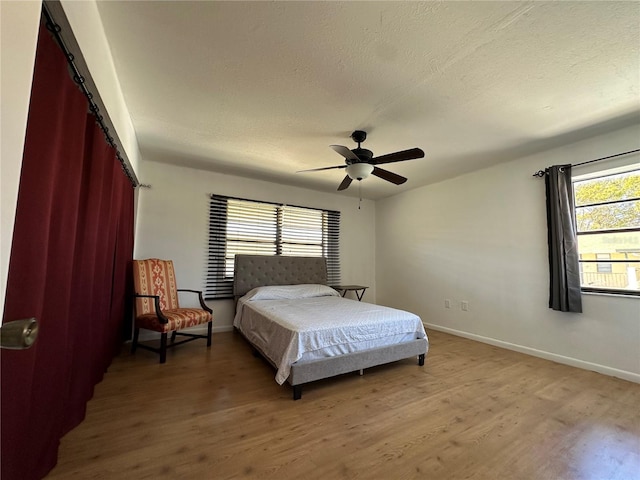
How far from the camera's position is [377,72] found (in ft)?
6.32

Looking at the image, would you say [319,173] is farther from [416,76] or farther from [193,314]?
[193,314]

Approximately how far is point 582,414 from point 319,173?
3.71m

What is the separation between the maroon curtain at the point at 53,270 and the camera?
95 centimetres

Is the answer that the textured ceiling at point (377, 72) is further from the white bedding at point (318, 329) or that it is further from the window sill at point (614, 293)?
the white bedding at point (318, 329)

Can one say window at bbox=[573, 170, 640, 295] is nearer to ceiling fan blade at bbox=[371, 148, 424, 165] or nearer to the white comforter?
the white comforter

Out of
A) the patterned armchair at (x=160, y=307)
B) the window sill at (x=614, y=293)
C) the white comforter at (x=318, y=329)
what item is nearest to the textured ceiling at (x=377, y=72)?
the patterned armchair at (x=160, y=307)

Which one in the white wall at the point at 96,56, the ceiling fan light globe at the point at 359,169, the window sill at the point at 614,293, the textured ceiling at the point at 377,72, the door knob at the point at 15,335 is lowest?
the window sill at the point at 614,293

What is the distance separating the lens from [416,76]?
197 cm

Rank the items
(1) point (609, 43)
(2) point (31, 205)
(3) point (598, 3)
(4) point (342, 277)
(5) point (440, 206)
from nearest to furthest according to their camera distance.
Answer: (2) point (31, 205) → (3) point (598, 3) → (1) point (609, 43) → (5) point (440, 206) → (4) point (342, 277)

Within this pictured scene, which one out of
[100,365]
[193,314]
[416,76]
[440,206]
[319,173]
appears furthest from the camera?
[440,206]

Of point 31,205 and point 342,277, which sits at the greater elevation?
point 31,205

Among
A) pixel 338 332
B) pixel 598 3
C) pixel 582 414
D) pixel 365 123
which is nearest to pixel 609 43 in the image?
pixel 598 3

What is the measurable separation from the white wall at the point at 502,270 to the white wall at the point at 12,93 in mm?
4279

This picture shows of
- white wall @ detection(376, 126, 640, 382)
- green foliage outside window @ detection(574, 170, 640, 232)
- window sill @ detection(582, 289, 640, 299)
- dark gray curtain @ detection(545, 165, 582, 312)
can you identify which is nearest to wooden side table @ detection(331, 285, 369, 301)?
white wall @ detection(376, 126, 640, 382)
